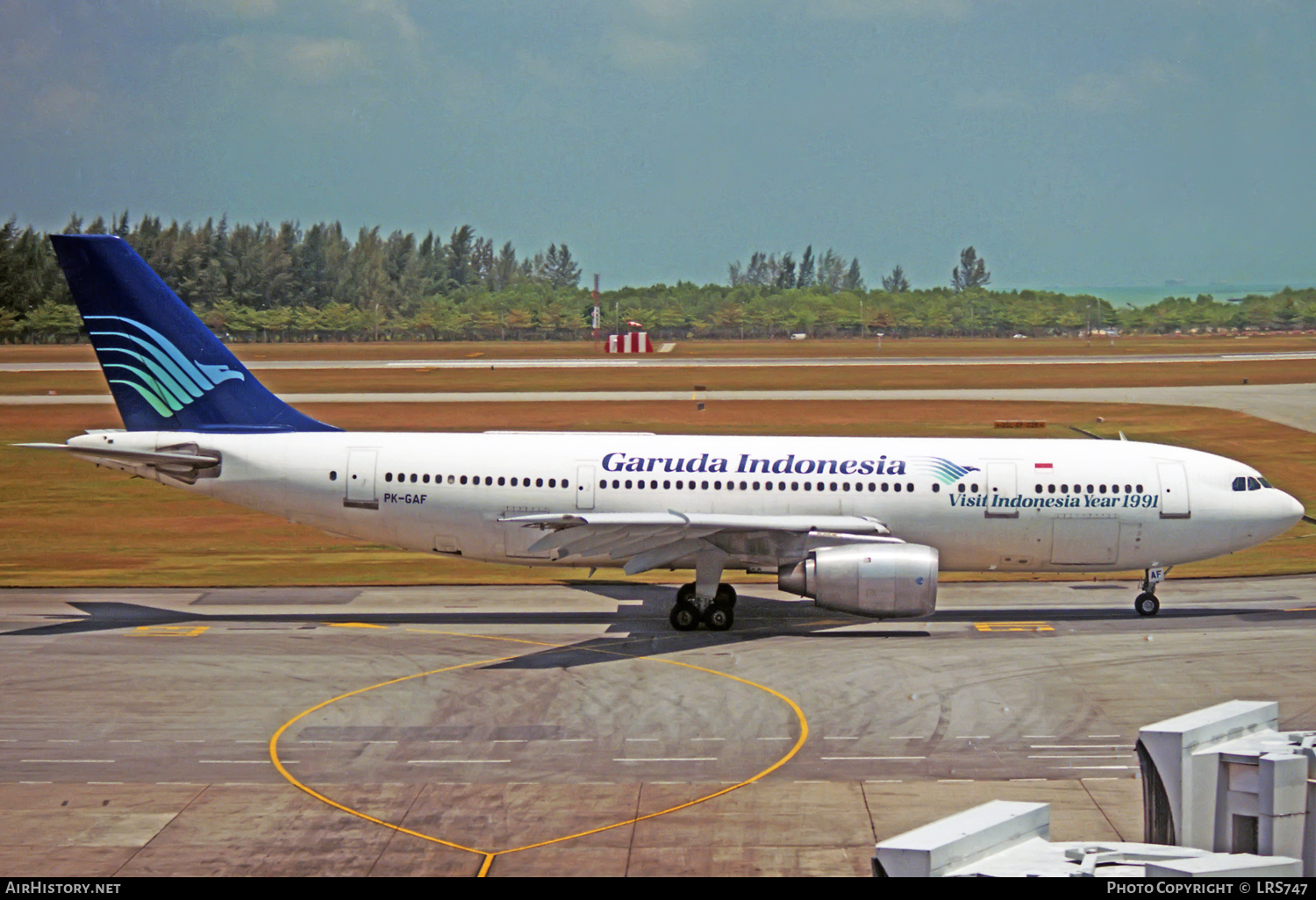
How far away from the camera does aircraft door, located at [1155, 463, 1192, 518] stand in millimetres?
→ 33250

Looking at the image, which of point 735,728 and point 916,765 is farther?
point 735,728

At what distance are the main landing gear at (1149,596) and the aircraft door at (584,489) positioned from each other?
14476 millimetres

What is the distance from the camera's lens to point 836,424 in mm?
75375

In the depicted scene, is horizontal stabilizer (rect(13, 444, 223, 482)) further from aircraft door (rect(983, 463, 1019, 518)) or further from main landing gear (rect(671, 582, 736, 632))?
aircraft door (rect(983, 463, 1019, 518))

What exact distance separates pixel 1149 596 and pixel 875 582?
8587 mm

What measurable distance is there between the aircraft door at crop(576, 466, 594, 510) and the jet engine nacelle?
601 cm

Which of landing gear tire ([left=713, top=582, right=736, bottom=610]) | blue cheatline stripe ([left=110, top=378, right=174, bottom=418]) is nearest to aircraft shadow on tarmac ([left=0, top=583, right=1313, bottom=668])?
landing gear tire ([left=713, top=582, right=736, bottom=610])

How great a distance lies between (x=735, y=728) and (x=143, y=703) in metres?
12.0

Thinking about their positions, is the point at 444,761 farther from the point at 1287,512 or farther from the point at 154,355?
the point at 1287,512

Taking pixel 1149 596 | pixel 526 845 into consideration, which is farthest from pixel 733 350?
pixel 526 845

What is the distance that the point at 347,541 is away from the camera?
154ft
